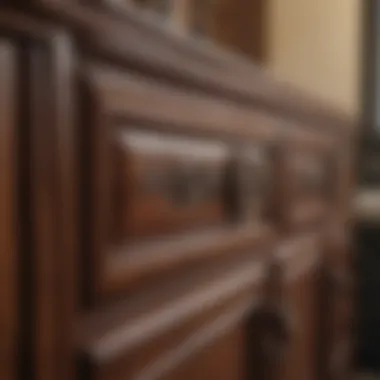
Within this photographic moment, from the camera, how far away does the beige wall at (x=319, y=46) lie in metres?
1.77

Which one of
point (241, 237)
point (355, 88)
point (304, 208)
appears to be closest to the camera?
point (241, 237)

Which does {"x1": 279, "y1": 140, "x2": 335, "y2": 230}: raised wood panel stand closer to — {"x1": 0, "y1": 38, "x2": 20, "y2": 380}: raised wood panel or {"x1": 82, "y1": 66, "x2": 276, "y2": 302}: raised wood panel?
{"x1": 82, "y1": 66, "x2": 276, "y2": 302}: raised wood panel

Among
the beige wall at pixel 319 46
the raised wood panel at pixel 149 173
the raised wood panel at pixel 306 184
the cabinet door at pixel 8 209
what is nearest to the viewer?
the cabinet door at pixel 8 209

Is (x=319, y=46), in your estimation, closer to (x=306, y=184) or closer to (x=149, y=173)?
(x=306, y=184)

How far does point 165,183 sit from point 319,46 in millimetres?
A: 1432

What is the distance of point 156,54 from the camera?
0.60m

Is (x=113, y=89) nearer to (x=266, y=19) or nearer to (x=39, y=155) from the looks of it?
(x=39, y=155)

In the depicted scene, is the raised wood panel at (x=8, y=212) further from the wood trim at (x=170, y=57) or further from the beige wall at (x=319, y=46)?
the beige wall at (x=319, y=46)

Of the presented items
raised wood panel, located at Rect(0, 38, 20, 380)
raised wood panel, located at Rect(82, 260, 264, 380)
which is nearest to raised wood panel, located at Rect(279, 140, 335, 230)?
raised wood panel, located at Rect(82, 260, 264, 380)

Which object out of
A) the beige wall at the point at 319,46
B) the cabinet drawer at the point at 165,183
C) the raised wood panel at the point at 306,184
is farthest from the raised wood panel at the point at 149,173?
the beige wall at the point at 319,46

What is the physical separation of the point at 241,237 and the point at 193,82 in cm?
22

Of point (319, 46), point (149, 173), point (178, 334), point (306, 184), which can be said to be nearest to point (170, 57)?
point (149, 173)

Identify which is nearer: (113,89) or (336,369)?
(113,89)

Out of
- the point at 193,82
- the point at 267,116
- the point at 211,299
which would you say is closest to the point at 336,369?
the point at 267,116
